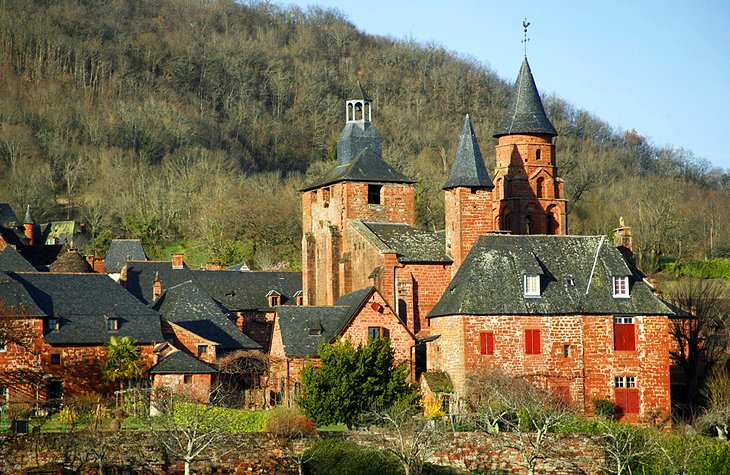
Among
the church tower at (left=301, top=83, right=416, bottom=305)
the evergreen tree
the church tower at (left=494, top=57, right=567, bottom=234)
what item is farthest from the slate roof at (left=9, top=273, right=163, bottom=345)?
the church tower at (left=494, top=57, right=567, bottom=234)

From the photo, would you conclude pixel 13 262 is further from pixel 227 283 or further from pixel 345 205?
pixel 345 205

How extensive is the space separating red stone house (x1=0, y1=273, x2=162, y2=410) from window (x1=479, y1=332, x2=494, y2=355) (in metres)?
13.2

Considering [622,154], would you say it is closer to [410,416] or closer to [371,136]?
[371,136]

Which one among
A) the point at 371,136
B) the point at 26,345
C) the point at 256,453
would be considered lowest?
the point at 256,453

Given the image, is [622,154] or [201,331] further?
[622,154]

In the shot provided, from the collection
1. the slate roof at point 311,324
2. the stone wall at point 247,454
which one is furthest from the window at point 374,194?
the stone wall at point 247,454

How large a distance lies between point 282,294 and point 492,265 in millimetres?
21266

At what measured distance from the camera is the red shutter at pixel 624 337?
5403 centimetres

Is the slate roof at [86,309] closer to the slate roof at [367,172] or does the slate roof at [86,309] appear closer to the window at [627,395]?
the slate roof at [367,172]

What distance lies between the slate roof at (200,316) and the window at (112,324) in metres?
4.44

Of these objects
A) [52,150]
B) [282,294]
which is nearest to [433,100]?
[52,150]

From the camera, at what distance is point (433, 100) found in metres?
161

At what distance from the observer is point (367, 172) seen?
215 feet

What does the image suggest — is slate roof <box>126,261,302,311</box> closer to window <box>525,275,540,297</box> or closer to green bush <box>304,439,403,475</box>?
window <box>525,275,540,297</box>
